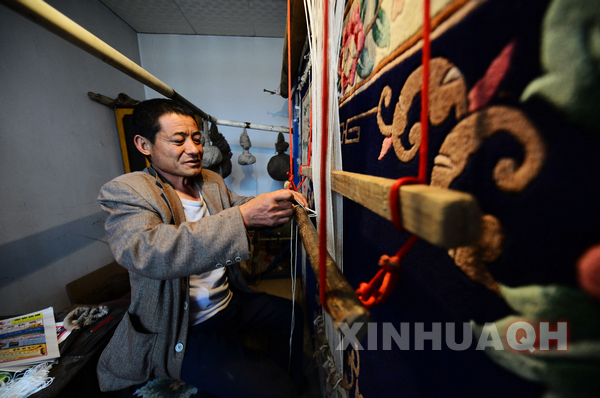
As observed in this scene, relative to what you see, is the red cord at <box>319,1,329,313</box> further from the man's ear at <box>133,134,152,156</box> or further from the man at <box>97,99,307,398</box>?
the man's ear at <box>133,134,152,156</box>

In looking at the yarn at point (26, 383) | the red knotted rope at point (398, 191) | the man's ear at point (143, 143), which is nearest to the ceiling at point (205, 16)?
the man's ear at point (143, 143)

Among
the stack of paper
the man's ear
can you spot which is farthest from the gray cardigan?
the stack of paper

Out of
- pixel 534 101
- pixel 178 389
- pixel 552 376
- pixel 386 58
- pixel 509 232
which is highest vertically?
pixel 386 58

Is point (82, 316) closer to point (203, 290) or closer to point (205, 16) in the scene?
point (203, 290)

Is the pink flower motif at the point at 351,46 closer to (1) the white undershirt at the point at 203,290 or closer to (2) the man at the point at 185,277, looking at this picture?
(2) the man at the point at 185,277

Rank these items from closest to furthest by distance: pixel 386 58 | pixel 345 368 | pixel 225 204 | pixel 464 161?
1. pixel 464 161
2. pixel 386 58
3. pixel 345 368
4. pixel 225 204

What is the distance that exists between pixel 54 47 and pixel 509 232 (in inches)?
127

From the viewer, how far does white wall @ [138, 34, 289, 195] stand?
3.06 metres

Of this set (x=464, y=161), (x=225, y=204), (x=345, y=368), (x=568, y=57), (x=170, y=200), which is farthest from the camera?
(x=225, y=204)

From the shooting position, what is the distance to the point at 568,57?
0.17m

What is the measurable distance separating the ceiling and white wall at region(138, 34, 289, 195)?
0.38 ft

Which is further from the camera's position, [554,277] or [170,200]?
[170,200]

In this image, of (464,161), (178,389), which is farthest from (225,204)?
(464,161)

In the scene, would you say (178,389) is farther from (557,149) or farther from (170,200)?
(557,149)
